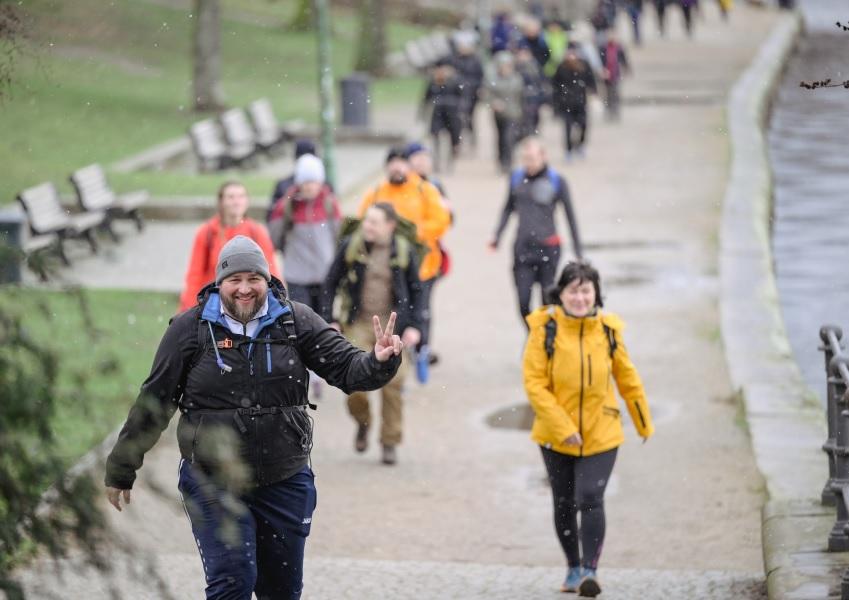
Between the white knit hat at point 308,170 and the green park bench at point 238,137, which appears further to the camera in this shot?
the green park bench at point 238,137

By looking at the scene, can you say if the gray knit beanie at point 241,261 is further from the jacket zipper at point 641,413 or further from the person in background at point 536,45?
the person in background at point 536,45

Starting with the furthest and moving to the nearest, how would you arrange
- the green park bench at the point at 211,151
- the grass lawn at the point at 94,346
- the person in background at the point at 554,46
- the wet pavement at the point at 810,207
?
the person in background at the point at 554,46 → the green park bench at the point at 211,151 → the wet pavement at the point at 810,207 → the grass lawn at the point at 94,346

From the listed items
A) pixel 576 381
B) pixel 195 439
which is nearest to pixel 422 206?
pixel 576 381

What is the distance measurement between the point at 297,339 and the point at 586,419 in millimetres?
2030

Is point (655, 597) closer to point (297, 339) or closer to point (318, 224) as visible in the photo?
point (297, 339)

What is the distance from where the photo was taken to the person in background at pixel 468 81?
Answer: 28.1 metres

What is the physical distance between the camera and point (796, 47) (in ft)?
167

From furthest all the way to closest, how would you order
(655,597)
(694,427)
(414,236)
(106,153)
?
1. (106,153)
2. (694,427)
3. (414,236)
4. (655,597)

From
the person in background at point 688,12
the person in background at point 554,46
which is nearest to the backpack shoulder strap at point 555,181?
the person in background at point 554,46

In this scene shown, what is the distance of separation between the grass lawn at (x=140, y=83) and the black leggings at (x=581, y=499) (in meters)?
12.5

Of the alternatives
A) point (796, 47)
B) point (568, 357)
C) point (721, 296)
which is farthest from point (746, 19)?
point (568, 357)

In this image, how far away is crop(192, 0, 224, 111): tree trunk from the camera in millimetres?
30438

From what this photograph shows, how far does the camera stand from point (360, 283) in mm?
10750

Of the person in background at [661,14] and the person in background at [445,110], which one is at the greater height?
the person in background at [661,14]
